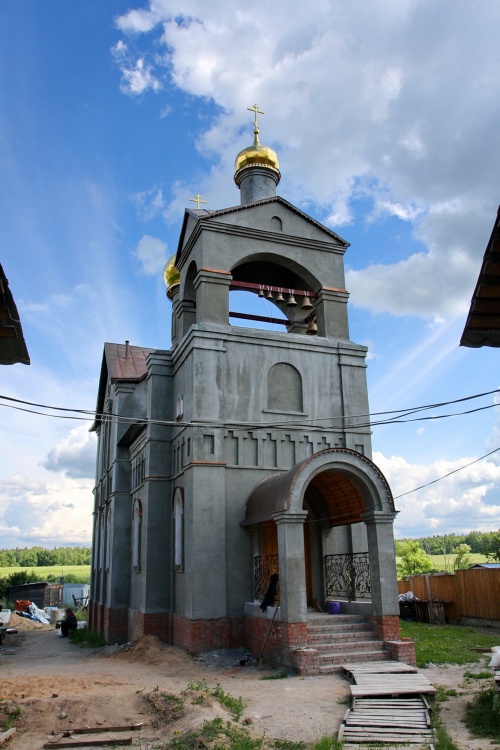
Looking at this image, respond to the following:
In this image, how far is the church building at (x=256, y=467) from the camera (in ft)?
45.1

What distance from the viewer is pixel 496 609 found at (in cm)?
2105

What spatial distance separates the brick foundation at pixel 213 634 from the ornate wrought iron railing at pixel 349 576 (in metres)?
2.59

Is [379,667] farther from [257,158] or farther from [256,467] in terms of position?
[257,158]

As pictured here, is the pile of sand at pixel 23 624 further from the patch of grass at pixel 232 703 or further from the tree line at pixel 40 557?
the tree line at pixel 40 557

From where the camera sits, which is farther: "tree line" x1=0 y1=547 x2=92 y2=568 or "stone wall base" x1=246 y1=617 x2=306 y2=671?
"tree line" x1=0 y1=547 x2=92 y2=568

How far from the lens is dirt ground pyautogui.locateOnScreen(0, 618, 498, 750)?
8.39m

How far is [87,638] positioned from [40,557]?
122003 millimetres

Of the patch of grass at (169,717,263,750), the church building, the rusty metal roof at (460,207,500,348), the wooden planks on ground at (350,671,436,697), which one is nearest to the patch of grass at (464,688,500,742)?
the wooden planks on ground at (350,671,436,697)

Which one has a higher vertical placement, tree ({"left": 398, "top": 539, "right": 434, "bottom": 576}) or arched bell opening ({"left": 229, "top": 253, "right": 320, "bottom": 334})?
arched bell opening ({"left": 229, "top": 253, "right": 320, "bottom": 334})

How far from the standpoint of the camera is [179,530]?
1645cm

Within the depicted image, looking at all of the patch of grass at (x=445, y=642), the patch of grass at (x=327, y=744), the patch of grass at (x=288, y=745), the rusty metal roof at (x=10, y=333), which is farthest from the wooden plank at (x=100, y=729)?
the patch of grass at (x=445, y=642)

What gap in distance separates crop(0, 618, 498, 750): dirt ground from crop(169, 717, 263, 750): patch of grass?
0.28 m

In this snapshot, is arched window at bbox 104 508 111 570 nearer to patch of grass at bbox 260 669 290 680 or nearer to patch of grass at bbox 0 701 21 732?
patch of grass at bbox 260 669 290 680

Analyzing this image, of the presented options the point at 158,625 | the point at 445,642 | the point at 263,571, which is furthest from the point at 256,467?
the point at 445,642
